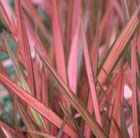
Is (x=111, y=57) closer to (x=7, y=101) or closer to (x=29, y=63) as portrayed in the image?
(x=29, y=63)

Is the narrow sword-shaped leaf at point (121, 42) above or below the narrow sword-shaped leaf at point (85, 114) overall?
above

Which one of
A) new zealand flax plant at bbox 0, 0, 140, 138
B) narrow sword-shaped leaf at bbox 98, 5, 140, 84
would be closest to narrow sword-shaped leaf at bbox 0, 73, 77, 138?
new zealand flax plant at bbox 0, 0, 140, 138

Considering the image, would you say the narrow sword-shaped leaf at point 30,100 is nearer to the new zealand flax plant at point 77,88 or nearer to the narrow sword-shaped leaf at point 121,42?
the new zealand flax plant at point 77,88

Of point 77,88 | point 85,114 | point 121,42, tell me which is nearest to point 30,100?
point 85,114

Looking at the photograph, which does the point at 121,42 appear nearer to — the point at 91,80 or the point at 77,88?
the point at 91,80

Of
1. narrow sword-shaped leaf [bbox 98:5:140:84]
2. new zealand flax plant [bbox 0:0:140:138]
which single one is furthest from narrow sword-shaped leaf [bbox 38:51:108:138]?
narrow sword-shaped leaf [bbox 98:5:140:84]

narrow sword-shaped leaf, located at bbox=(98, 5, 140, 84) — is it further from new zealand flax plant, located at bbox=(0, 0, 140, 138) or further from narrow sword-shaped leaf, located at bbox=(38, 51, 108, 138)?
narrow sword-shaped leaf, located at bbox=(38, 51, 108, 138)

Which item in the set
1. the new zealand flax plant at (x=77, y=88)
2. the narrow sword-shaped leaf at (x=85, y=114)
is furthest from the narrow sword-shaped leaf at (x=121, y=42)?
the narrow sword-shaped leaf at (x=85, y=114)

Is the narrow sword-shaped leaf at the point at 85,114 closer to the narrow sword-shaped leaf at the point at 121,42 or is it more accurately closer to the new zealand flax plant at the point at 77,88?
the new zealand flax plant at the point at 77,88

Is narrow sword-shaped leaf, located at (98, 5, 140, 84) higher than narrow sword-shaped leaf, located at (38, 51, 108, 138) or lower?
higher

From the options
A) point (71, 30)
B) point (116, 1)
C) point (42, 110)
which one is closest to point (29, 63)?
point (42, 110)

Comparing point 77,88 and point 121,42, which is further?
point 77,88
